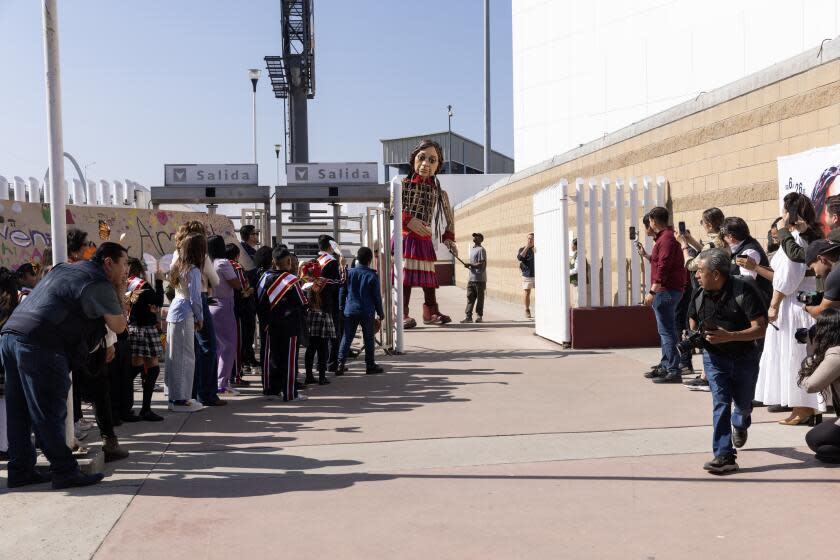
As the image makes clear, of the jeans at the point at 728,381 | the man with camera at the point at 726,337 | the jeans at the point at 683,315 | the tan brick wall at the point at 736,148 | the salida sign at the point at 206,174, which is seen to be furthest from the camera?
the salida sign at the point at 206,174

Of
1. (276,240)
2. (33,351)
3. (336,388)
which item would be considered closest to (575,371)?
(336,388)

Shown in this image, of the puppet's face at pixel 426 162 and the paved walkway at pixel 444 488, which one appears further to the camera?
the puppet's face at pixel 426 162

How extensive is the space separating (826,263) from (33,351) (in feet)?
18.2

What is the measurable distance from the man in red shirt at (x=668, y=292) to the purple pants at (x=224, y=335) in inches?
180

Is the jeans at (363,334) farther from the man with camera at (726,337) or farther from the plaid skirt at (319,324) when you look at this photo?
the man with camera at (726,337)

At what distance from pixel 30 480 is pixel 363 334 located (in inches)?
209

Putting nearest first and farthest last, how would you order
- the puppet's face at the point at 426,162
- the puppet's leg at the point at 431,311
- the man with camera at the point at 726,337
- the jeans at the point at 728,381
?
the man with camera at the point at 726,337 → the jeans at the point at 728,381 → the puppet's face at the point at 426,162 → the puppet's leg at the point at 431,311

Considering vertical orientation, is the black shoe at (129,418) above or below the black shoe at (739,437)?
below

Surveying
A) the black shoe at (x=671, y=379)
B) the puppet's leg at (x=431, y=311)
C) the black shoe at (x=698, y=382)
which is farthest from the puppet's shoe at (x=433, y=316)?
the black shoe at (x=698, y=382)

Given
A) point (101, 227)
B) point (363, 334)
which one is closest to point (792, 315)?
point (363, 334)

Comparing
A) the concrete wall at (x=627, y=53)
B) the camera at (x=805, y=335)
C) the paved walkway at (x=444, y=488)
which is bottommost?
the paved walkway at (x=444, y=488)

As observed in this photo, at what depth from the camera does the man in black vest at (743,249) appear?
7.37 metres

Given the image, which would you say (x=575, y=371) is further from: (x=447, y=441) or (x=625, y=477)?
(x=625, y=477)

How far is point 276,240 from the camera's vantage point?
14.0 meters
